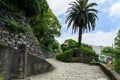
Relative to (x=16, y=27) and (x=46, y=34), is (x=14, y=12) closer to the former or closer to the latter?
(x=16, y=27)

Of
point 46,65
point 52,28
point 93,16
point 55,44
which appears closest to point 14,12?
point 46,65

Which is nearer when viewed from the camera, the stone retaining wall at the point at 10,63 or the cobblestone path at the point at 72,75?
the stone retaining wall at the point at 10,63

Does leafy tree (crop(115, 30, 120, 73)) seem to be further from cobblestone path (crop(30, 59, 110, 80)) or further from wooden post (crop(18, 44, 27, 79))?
wooden post (crop(18, 44, 27, 79))

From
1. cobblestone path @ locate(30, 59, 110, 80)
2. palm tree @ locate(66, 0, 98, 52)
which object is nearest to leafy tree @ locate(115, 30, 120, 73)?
cobblestone path @ locate(30, 59, 110, 80)

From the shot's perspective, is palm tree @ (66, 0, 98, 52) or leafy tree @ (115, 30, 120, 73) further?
palm tree @ (66, 0, 98, 52)

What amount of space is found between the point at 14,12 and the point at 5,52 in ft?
35.4

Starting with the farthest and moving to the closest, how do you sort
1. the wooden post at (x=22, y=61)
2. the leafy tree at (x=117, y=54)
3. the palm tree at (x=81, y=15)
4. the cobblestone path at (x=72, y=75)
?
the palm tree at (x=81, y=15) < the leafy tree at (x=117, y=54) < the cobblestone path at (x=72, y=75) < the wooden post at (x=22, y=61)

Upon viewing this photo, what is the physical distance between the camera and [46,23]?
42156mm

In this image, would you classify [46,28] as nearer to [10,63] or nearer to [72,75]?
[72,75]

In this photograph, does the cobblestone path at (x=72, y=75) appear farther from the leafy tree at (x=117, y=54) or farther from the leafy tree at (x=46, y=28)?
the leafy tree at (x=46, y=28)

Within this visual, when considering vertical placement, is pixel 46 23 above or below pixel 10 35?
above

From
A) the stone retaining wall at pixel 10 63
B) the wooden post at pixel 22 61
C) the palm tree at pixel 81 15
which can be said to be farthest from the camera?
the palm tree at pixel 81 15

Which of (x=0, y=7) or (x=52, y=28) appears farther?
(x=52, y=28)

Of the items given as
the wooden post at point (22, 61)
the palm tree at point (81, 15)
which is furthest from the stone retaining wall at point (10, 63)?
the palm tree at point (81, 15)
